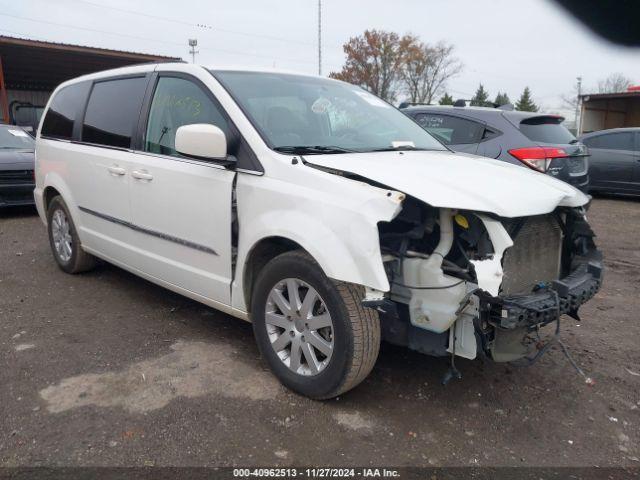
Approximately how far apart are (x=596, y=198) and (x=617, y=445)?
986cm

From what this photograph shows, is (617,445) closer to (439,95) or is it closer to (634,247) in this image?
(634,247)

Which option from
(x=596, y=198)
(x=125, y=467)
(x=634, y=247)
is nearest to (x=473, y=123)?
(x=634, y=247)

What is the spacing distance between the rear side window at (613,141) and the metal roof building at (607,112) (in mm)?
9253

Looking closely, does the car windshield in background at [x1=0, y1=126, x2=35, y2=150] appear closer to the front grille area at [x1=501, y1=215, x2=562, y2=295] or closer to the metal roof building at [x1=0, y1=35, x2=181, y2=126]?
the metal roof building at [x1=0, y1=35, x2=181, y2=126]

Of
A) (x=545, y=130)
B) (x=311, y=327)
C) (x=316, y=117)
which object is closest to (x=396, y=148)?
(x=316, y=117)

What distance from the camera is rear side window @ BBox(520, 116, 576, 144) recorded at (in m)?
6.46

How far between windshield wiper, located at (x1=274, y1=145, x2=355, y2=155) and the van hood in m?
0.10

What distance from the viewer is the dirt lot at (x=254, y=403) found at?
257 cm

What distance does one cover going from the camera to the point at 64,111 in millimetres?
5125


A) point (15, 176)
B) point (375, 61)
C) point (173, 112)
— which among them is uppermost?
point (375, 61)

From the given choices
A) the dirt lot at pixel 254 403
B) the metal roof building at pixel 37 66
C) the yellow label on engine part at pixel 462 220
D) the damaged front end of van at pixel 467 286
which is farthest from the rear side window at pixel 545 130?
the metal roof building at pixel 37 66

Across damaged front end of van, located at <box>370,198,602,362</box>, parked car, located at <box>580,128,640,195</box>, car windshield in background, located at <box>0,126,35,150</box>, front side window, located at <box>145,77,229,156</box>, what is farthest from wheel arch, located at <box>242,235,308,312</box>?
parked car, located at <box>580,128,640,195</box>

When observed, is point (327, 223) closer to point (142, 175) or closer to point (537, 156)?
point (142, 175)

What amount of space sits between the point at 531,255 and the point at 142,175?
101 inches
